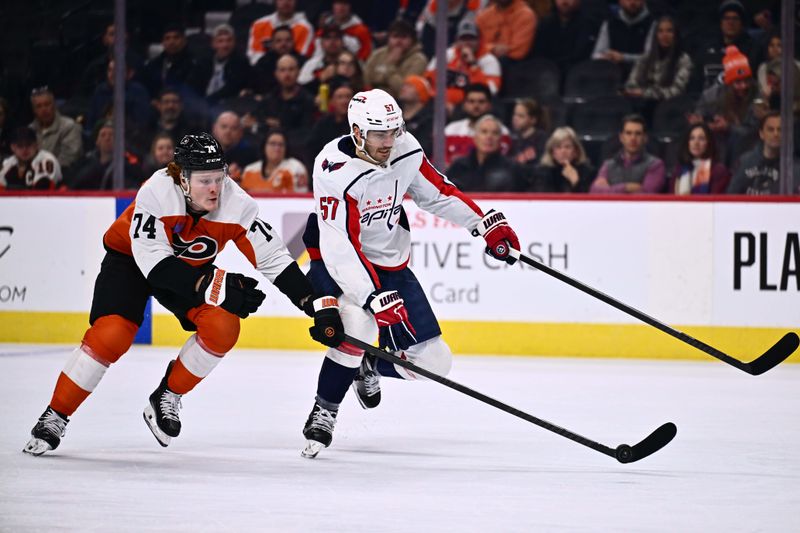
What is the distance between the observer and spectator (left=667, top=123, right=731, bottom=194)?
276 inches

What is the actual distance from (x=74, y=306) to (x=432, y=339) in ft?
A: 11.3

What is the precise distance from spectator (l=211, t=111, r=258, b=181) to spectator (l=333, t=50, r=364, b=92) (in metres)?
0.67

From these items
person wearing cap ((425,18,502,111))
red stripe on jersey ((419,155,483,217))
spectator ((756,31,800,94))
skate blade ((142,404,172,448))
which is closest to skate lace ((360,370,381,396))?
red stripe on jersey ((419,155,483,217))

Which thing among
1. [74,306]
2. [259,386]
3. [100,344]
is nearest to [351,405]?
[259,386]

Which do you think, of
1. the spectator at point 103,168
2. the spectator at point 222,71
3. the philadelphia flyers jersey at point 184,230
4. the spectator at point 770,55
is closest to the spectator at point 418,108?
the spectator at point 222,71

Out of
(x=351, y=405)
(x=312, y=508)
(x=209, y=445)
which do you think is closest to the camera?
(x=312, y=508)

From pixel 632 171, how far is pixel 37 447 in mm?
4086

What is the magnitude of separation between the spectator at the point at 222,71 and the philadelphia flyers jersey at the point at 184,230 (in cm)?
368

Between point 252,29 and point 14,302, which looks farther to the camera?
point 252,29

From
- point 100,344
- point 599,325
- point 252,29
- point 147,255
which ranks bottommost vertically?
point 599,325

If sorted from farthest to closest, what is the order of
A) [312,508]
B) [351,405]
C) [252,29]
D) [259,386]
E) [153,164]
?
[252,29] < [153,164] < [259,386] < [351,405] < [312,508]

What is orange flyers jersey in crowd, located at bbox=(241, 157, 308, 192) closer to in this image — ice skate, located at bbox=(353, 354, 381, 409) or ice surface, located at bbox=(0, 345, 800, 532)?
ice surface, located at bbox=(0, 345, 800, 532)

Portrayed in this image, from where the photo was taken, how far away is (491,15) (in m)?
7.80

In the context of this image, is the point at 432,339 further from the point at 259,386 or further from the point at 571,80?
the point at 571,80
